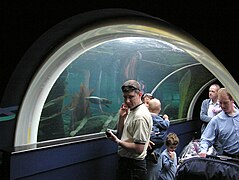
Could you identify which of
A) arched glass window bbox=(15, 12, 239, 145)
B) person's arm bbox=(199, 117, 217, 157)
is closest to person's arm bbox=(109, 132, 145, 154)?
person's arm bbox=(199, 117, 217, 157)

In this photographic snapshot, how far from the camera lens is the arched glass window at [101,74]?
2059 millimetres

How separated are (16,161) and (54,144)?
0.54 m

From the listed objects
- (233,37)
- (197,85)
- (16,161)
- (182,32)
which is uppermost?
(197,85)

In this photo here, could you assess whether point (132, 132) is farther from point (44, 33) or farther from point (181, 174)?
point (44, 33)

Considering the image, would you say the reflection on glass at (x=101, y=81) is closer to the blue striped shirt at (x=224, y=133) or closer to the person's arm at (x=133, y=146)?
the person's arm at (x=133, y=146)

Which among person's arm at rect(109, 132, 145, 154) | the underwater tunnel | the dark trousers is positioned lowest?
the dark trousers

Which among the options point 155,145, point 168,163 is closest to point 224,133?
point 155,145

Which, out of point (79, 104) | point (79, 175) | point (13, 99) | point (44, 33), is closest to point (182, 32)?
point (44, 33)

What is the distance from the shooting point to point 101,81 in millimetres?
4621

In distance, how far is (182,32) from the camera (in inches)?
64.9

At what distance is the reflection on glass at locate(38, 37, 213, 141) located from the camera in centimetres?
371

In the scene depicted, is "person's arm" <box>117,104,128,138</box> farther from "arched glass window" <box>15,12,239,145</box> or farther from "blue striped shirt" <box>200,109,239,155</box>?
"blue striped shirt" <box>200,109,239,155</box>

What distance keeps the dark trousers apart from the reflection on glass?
1.15 metres

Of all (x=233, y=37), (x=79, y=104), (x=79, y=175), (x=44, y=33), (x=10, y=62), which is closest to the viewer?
(x=233, y=37)
